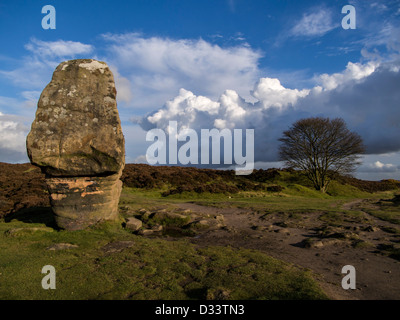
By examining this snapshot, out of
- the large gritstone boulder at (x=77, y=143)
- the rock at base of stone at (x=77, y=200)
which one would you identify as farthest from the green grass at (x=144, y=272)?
the large gritstone boulder at (x=77, y=143)

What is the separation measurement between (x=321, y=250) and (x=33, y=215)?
16366 mm

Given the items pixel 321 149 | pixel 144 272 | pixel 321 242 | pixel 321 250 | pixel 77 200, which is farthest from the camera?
pixel 321 149

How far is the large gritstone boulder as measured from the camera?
38.5 feet

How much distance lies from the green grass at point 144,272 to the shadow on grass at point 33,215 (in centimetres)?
363

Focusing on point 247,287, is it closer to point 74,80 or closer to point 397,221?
point 74,80

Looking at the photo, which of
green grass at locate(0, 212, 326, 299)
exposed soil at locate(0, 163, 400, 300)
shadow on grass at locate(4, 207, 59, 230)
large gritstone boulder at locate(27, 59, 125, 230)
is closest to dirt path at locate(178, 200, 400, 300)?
exposed soil at locate(0, 163, 400, 300)

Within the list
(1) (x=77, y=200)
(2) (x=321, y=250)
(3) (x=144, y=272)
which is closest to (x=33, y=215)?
(1) (x=77, y=200)

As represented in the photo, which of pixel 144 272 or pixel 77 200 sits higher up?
pixel 77 200

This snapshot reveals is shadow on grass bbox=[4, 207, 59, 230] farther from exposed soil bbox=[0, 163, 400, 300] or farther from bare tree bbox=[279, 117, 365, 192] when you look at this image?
bare tree bbox=[279, 117, 365, 192]

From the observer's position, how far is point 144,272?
24.5ft

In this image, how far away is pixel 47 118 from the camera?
11.9 meters

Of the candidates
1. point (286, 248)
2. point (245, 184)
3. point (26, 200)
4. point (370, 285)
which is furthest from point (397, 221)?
point (26, 200)

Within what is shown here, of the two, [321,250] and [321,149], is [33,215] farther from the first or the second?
[321,149]
